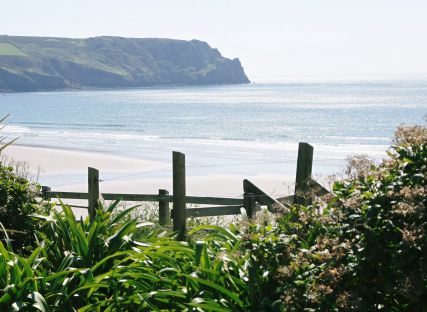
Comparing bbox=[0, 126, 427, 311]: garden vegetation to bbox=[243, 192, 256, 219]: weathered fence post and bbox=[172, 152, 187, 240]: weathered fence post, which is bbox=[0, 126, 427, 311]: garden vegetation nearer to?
bbox=[172, 152, 187, 240]: weathered fence post

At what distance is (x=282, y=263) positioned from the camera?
425 cm

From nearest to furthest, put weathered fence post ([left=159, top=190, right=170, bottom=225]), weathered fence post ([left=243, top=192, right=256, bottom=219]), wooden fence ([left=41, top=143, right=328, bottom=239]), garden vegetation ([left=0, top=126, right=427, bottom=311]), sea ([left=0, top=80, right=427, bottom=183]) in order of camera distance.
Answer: garden vegetation ([left=0, top=126, right=427, bottom=311]) → wooden fence ([left=41, top=143, right=328, bottom=239]) → weathered fence post ([left=243, top=192, right=256, bottom=219]) → weathered fence post ([left=159, top=190, right=170, bottom=225]) → sea ([left=0, top=80, right=427, bottom=183])

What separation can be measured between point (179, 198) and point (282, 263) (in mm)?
4432

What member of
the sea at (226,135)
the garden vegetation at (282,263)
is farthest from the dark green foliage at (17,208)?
the sea at (226,135)

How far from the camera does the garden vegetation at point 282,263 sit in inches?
147

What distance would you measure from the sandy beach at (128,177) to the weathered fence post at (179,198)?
646 inches

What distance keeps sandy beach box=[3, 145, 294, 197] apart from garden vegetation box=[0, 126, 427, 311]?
778 inches

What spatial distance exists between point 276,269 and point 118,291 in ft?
4.34

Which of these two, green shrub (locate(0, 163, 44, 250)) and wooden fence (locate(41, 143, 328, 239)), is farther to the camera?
wooden fence (locate(41, 143, 328, 239))

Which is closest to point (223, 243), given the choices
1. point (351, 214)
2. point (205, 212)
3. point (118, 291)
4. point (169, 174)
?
point (118, 291)

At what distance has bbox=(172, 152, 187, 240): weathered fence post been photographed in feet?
28.1

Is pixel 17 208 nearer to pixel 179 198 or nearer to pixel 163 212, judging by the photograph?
pixel 179 198

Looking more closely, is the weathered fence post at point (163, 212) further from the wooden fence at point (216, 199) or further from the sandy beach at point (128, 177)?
the sandy beach at point (128, 177)

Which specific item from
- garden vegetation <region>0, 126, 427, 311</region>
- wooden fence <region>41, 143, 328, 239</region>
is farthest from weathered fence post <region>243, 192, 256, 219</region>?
garden vegetation <region>0, 126, 427, 311</region>
